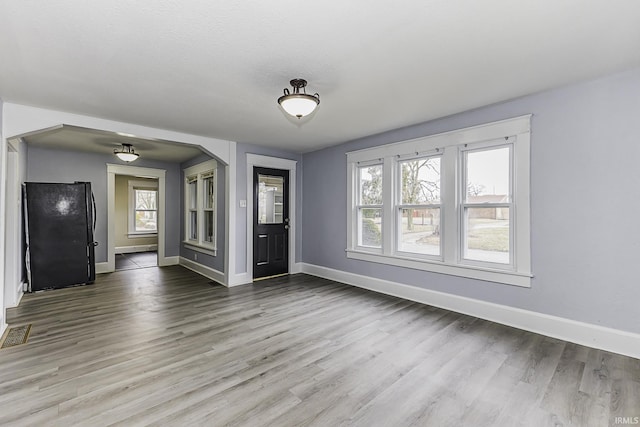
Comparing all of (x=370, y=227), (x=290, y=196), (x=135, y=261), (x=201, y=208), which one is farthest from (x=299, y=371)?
(x=135, y=261)

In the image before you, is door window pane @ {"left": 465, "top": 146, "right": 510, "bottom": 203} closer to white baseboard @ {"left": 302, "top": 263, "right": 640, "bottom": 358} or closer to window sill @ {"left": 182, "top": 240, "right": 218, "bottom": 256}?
white baseboard @ {"left": 302, "top": 263, "right": 640, "bottom": 358}

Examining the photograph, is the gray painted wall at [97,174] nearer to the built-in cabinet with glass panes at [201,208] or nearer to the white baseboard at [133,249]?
the built-in cabinet with glass panes at [201,208]

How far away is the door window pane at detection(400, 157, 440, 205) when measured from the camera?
13.7 ft

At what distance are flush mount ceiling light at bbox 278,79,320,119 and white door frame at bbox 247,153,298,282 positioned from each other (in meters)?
2.83

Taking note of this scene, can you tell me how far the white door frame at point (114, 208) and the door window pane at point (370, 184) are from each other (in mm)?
4874

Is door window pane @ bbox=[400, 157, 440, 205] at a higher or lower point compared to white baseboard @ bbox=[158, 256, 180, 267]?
higher

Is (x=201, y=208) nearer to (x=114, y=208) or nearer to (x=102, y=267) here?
(x=114, y=208)

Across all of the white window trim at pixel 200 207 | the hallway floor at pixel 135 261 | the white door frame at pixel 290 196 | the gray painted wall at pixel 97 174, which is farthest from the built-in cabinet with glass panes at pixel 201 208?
the hallway floor at pixel 135 261

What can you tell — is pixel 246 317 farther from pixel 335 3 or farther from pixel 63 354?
pixel 335 3

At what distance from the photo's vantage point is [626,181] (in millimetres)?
2682

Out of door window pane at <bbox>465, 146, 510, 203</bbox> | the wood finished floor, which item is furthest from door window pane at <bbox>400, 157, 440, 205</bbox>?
the wood finished floor

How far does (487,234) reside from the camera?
365cm

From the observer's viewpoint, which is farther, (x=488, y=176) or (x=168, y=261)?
(x=168, y=261)

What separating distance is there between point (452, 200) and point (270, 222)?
341 centimetres
